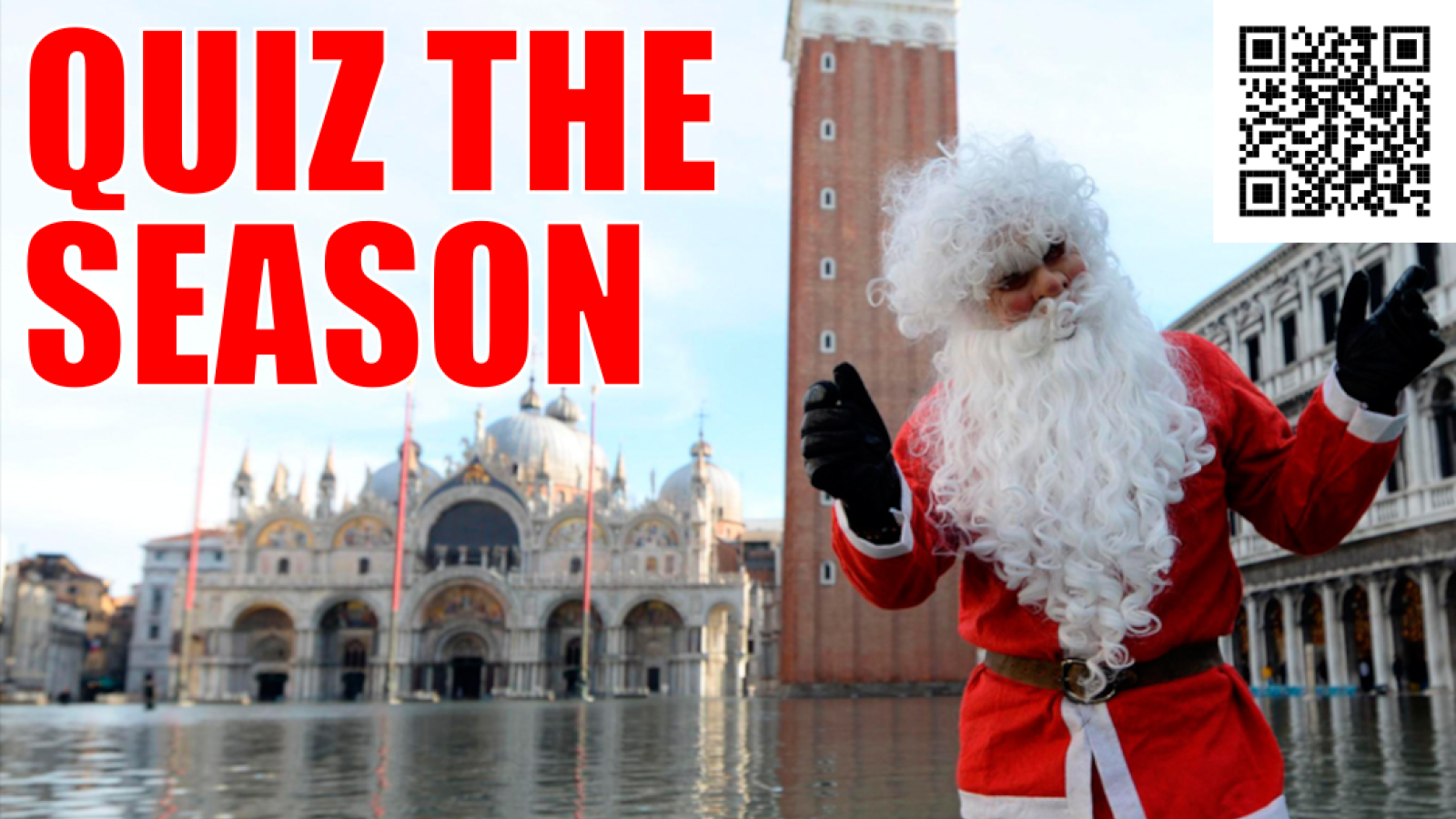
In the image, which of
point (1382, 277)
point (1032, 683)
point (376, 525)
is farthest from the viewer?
point (376, 525)

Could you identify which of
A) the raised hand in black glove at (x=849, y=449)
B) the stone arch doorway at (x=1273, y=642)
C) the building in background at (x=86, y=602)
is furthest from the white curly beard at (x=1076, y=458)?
the building in background at (x=86, y=602)

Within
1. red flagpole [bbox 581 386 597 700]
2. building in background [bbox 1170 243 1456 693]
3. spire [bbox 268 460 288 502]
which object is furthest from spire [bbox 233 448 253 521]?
building in background [bbox 1170 243 1456 693]

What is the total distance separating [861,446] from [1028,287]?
1.70 feet

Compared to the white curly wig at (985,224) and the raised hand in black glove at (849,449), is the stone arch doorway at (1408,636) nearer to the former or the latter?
the white curly wig at (985,224)

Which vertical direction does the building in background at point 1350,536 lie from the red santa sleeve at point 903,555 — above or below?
above

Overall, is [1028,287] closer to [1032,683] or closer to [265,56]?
[1032,683]

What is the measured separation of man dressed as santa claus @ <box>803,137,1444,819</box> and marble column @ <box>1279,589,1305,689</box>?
24090 millimetres

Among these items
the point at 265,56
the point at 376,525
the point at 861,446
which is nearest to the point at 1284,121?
the point at 861,446

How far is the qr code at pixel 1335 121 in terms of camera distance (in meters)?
6.91

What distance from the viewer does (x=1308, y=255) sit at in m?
23.3

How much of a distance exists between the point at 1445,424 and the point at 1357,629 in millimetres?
4662

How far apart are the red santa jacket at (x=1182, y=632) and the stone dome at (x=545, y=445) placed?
59508mm

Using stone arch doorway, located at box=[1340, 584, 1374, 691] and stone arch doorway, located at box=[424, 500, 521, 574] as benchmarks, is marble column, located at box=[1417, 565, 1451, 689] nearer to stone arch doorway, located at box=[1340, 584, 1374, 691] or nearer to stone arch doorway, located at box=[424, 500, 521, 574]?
stone arch doorway, located at box=[1340, 584, 1374, 691]

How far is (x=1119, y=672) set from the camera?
1918 millimetres
